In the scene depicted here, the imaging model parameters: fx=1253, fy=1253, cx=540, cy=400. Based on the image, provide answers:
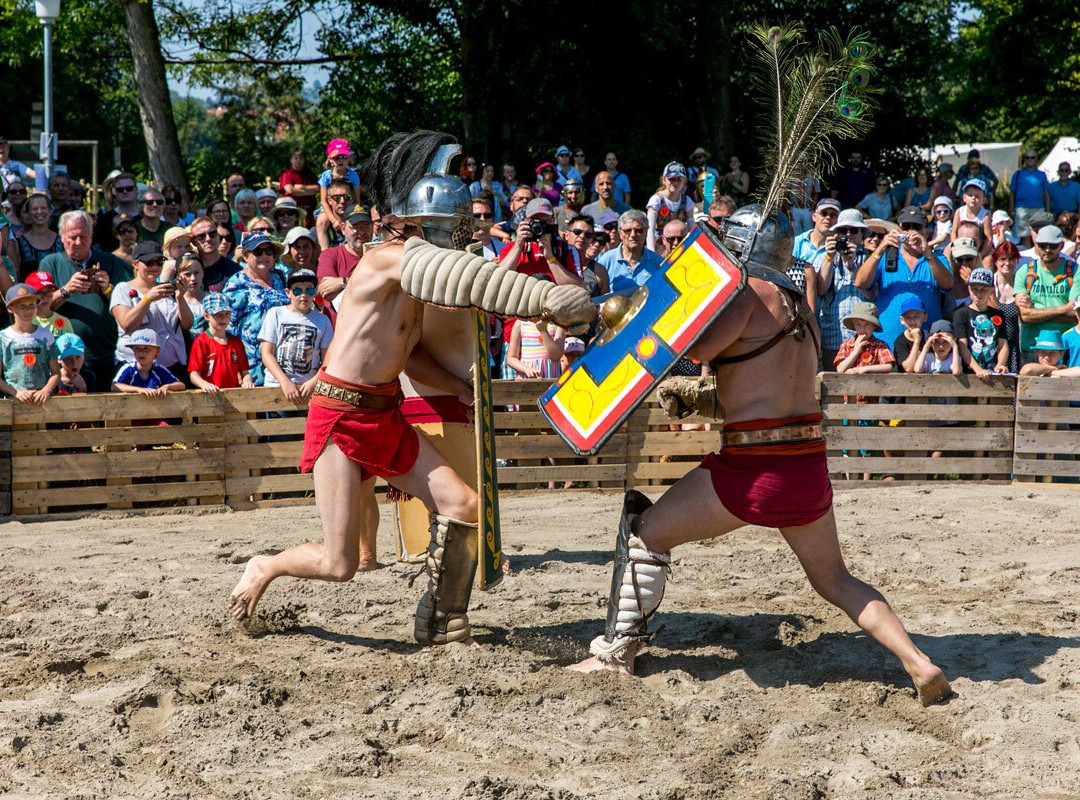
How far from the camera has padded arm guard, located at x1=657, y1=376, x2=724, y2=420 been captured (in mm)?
4812

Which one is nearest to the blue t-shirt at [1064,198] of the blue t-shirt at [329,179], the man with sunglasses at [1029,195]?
the man with sunglasses at [1029,195]

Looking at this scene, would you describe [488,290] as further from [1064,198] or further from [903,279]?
[1064,198]

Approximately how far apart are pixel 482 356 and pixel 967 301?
659 cm

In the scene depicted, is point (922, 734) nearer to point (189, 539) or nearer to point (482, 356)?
point (482, 356)

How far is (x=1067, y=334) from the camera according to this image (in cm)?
963

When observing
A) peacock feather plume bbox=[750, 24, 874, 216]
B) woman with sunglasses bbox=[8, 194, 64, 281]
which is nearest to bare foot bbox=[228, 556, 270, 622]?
peacock feather plume bbox=[750, 24, 874, 216]

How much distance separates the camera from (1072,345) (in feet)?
31.5

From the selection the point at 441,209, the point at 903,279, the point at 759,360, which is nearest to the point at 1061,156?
the point at 903,279

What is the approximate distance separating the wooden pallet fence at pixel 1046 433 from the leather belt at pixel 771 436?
529 cm

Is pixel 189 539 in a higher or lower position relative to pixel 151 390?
lower

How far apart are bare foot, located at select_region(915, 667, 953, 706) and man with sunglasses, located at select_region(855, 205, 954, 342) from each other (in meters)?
5.41

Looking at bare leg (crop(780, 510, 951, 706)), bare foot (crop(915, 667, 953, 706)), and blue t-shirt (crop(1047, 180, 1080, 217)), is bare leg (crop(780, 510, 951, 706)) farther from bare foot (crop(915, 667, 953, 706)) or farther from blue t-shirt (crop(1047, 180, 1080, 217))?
blue t-shirt (crop(1047, 180, 1080, 217))

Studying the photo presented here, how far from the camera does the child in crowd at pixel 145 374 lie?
8320 mm

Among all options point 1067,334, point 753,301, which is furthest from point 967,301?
point 753,301
